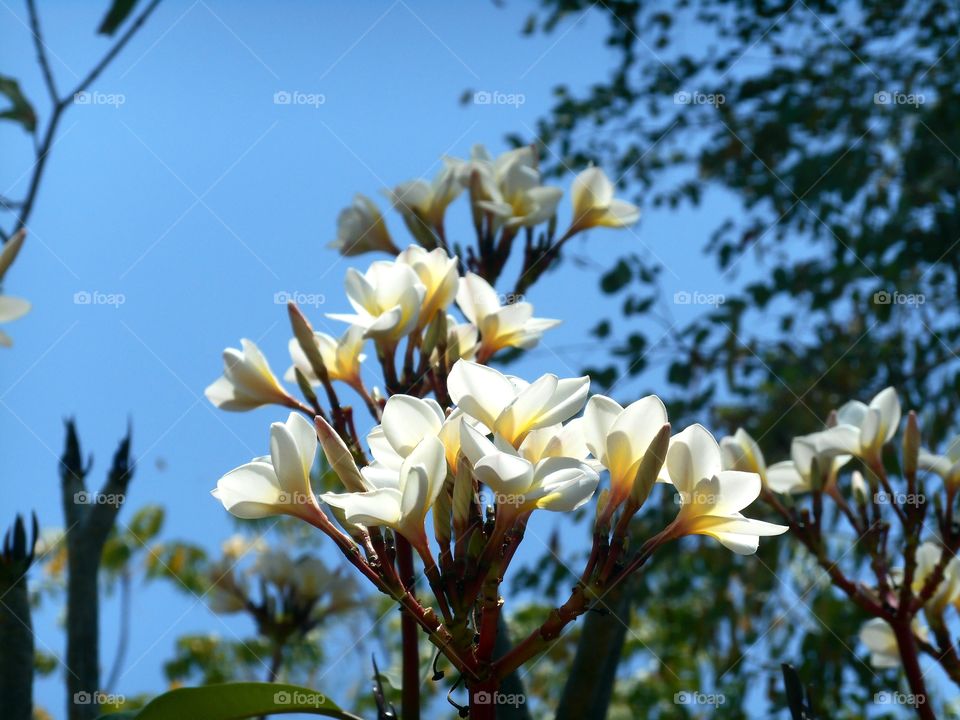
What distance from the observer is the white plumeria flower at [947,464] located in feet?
4.66

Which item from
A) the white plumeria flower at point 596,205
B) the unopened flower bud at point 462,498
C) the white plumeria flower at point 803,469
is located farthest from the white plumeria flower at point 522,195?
the unopened flower bud at point 462,498

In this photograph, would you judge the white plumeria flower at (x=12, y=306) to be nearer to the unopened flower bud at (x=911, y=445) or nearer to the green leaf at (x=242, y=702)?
the green leaf at (x=242, y=702)

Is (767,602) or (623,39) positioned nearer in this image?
(767,602)

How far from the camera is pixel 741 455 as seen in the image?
4.86 feet

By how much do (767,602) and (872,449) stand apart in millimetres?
2381

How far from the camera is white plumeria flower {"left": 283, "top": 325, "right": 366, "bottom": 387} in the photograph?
128 centimetres

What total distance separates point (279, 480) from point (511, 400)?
221 mm

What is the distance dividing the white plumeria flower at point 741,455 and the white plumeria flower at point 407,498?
0.78 meters

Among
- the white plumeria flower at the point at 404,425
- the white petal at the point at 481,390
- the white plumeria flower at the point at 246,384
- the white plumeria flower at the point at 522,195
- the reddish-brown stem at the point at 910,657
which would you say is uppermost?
the white plumeria flower at the point at 522,195

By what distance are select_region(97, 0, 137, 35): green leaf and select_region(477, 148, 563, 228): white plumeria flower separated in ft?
2.23

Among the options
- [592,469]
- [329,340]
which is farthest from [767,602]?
[592,469]

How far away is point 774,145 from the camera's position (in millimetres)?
4090

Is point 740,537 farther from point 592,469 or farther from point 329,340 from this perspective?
point 329,340

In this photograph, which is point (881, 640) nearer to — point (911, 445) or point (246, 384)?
point (911, 445)
